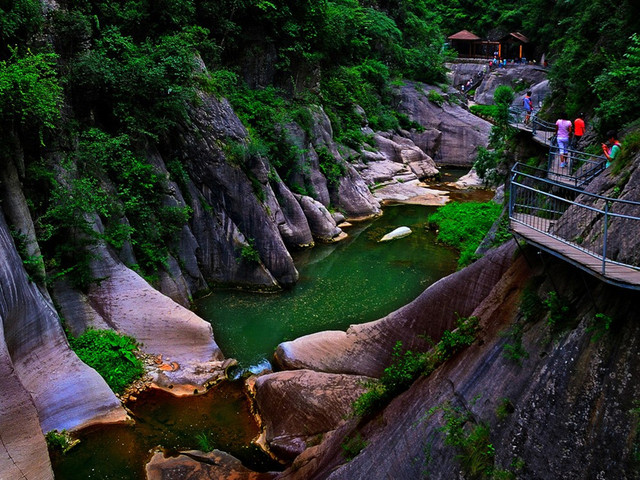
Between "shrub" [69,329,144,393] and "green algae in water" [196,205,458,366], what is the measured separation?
107 inches

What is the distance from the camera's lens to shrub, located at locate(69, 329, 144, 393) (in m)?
12.8

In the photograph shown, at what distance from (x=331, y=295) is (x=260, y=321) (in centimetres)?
306

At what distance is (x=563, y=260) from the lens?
739cm

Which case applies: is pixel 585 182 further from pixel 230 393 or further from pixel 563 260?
pixel 230 393

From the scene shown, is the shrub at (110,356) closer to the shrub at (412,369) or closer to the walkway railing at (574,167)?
the shrub at (412,369)

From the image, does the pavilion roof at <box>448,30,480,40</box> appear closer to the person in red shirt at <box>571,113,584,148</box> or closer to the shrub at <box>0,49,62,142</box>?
the person in red shirt at <box>571,113,584,148</box>

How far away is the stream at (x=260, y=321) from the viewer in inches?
428

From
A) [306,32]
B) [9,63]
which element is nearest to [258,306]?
[9,63]

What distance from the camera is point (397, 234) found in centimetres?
2603

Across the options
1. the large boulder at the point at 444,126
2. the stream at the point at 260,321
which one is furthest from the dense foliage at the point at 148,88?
the large boulder at the point at 444,126

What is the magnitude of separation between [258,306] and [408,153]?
24.2 m

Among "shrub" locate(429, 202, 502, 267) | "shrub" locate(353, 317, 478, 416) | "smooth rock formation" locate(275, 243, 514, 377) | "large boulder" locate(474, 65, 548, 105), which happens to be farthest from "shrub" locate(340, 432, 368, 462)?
"large boulder" locate(474, 65, 548, 105)

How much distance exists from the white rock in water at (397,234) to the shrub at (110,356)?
572 inches

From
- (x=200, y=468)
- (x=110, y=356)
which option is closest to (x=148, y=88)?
(x=110, y=356)
